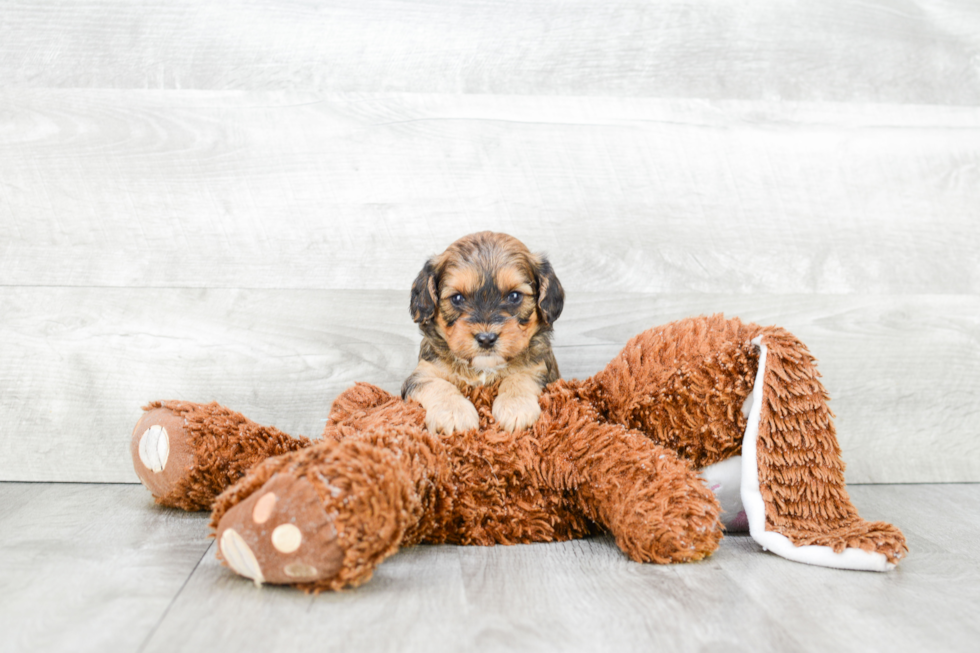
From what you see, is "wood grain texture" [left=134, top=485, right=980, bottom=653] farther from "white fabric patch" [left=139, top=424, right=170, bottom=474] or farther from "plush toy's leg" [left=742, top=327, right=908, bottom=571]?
"white fabric patch" [left=139, top=424, right=170, bottom=474]

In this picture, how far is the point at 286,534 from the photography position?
1.31 metres

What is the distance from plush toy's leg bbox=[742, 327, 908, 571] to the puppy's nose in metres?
0.66

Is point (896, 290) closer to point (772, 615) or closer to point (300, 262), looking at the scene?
point (772, 615)

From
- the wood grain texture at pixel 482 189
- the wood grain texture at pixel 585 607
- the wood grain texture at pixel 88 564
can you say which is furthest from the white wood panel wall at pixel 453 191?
the wood grain texture at pixel 585 607

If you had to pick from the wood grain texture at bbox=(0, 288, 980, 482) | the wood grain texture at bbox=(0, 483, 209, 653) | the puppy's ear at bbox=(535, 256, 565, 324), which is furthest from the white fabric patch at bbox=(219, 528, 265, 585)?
the wood grain texture at bbox=(0, 288, 980, 482)

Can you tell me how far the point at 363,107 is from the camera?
8.20ft

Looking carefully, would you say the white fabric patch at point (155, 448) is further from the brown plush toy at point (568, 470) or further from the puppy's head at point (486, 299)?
the puppy's head at point (486, 299)

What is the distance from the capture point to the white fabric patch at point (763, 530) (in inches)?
64.1

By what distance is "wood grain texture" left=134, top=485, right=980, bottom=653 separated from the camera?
124cm

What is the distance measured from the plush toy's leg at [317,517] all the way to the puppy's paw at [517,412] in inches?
18.3

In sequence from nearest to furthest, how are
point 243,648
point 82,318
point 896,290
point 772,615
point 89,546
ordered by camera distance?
point 243,648 → point 772,615 → point 89,546 → point 82,318 → point 896,290

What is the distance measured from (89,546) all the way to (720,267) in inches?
81.2

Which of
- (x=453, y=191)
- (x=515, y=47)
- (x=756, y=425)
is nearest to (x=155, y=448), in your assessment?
(x=453, y=191)

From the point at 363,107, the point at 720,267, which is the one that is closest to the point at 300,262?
the point at 363,107
